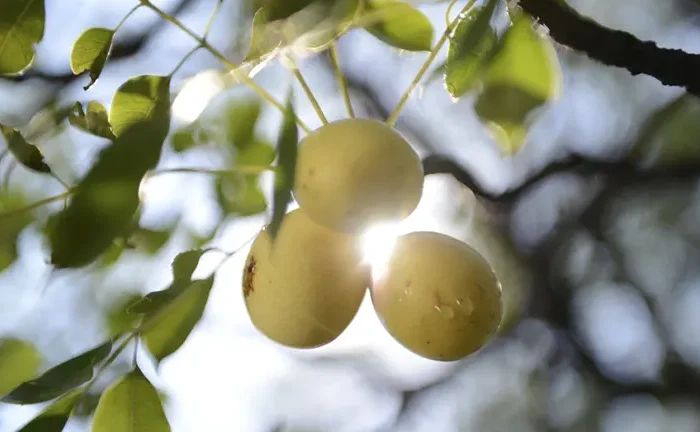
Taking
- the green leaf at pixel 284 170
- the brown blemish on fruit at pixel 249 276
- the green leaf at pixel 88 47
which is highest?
the green leaf at pixel 284 170

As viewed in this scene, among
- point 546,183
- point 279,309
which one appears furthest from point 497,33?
point 546,183

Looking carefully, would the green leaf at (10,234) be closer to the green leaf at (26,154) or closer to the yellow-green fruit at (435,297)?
the green leaf at (26,154)

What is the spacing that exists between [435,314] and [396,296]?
0.03 m

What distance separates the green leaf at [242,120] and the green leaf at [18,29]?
19 cm

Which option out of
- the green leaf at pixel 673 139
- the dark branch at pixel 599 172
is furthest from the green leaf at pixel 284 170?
the green leaf at pixel 673 139

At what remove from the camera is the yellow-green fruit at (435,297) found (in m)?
0.41

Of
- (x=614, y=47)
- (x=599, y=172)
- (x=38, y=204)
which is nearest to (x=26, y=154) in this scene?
(x=38, y=204)

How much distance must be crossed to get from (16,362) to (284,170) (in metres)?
0.54

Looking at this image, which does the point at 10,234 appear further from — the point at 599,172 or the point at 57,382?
the point at 599,172

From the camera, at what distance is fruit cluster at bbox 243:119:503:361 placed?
14.6 inches

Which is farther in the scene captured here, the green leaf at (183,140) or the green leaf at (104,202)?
the green leaf at (183,140)

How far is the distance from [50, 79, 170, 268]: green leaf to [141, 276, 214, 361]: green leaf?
10 centimetres

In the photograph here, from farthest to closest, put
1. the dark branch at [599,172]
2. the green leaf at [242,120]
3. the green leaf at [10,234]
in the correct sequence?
the dark branch at [599,172] → the green leaf at [242,120] → the green leaf at [10,234]

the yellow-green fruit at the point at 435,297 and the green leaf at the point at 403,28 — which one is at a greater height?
the green leaf at the point at 403,28
